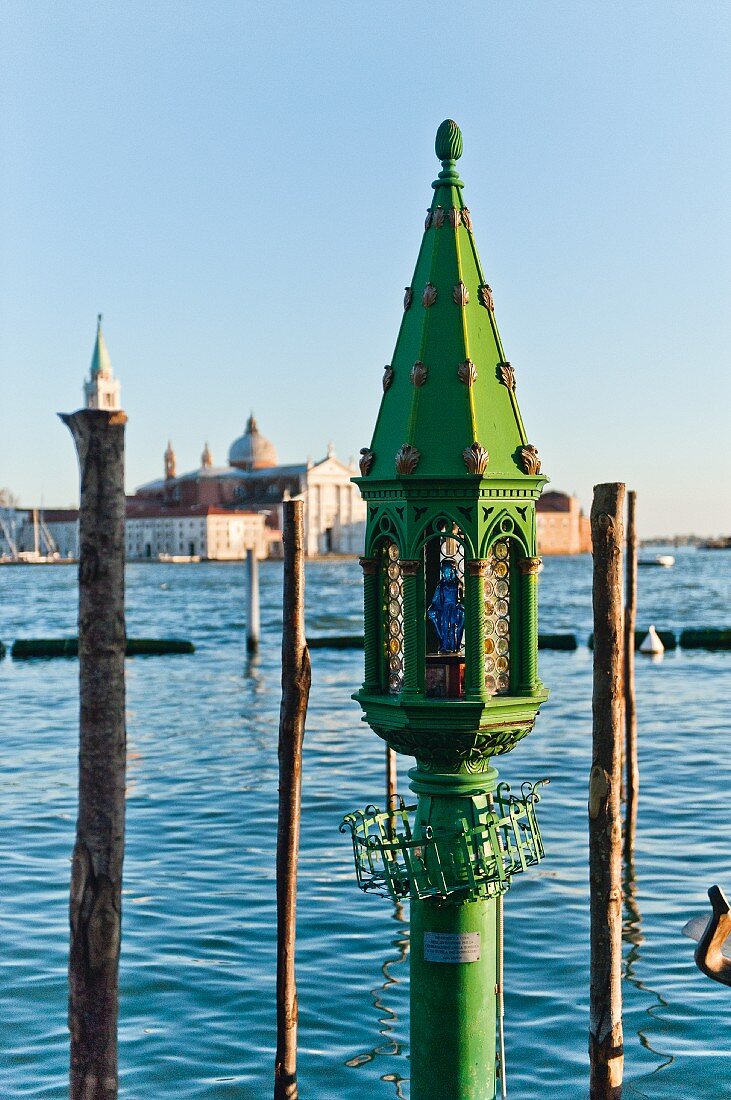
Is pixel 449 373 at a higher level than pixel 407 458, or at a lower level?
higher

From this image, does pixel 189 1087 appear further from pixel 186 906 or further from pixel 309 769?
pixel 309 769

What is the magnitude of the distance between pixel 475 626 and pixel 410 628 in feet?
0.79

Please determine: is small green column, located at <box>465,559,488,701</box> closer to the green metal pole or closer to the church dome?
the green metal pole

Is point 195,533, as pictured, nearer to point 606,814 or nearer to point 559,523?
point 559,523

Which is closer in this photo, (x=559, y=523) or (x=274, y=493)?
(x=274, y=493)

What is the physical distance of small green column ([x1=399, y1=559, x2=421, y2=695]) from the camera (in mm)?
5211

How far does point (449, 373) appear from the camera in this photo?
524 centimetres

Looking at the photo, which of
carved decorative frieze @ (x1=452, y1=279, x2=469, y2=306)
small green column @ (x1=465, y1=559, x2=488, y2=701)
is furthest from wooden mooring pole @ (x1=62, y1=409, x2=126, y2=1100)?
carved decorative frieze @ (x1=452, y1=279, x2=469, y2=306)

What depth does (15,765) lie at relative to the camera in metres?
16.7

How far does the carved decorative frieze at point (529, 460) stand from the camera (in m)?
5.28

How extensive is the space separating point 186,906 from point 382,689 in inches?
203

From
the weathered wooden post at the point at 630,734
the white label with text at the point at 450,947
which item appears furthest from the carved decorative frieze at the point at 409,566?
the weathered wooden post at the point at 630,734

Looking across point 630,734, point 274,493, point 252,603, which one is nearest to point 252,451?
point 274,493

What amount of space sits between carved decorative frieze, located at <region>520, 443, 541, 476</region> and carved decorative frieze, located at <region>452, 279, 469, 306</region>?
22.6 inches
